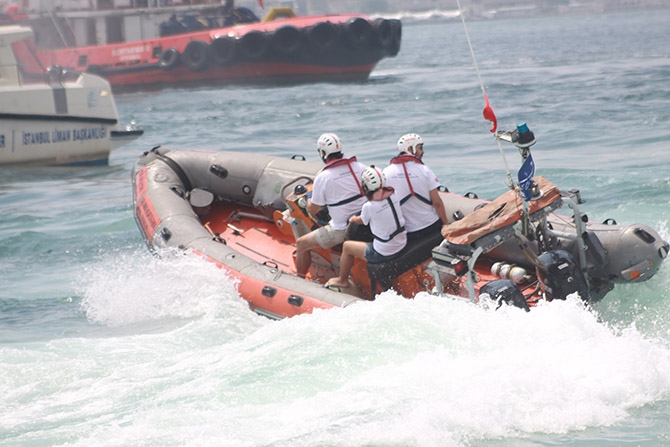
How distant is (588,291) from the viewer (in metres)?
5.74

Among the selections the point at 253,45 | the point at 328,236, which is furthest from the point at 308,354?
the point at 253,45

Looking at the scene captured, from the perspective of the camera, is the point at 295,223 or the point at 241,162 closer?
the point at 295,223

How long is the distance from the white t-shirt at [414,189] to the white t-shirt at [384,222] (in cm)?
12

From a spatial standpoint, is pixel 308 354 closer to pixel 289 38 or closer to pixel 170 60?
pixel 289 38

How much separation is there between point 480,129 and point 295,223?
904 cm

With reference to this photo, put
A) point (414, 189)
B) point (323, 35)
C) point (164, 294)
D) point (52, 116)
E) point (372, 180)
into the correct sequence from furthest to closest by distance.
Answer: point (323, 35)
point (52, 116)
point (164, 294)
point (414, 189)
point (372, 180)

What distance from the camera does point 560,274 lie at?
18.2 ft

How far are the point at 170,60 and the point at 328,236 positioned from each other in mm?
22490

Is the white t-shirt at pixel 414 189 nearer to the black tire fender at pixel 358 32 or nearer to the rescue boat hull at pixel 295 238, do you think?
the rescue boat hull at pixel 295 238

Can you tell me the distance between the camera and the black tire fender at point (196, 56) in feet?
91.5

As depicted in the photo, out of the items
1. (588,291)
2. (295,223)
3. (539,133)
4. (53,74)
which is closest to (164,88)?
(53,74)

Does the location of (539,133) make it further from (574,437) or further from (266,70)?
(266,70)

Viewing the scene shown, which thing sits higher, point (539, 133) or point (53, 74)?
point (53, 74)

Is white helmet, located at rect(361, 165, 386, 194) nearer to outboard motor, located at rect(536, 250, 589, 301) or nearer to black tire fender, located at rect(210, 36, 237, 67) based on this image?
outboard motor, located at rect(536, 250, 589, 301)
